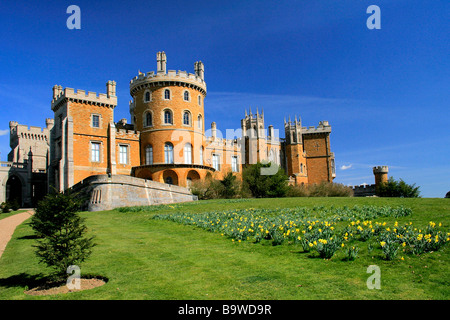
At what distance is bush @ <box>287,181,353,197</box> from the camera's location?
37.7 metres

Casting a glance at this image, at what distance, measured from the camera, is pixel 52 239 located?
316 inches

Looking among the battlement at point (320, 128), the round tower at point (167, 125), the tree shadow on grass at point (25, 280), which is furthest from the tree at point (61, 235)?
the battlement at point (320, 128)

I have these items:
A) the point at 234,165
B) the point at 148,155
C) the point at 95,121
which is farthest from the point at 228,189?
the point at 234,165

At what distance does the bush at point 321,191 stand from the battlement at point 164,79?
16394 mm

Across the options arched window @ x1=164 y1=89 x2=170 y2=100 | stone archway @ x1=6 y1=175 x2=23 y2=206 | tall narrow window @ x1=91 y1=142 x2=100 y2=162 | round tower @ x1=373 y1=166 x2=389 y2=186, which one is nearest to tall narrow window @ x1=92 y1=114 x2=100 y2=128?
tall narrow window @ x1=91 y1=142 x2=100 y2=162

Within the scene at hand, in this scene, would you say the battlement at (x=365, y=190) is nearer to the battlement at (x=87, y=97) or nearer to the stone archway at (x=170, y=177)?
the stone archway at (x=170, y=177)

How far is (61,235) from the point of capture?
816cm

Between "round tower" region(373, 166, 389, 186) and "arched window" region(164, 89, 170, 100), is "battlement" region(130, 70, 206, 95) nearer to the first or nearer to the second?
"arched window" region(164, 89, 170, 100)

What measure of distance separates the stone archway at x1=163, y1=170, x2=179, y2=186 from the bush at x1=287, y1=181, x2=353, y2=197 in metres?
12.2

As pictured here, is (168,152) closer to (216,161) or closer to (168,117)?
(168,117)

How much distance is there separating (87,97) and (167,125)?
853cm

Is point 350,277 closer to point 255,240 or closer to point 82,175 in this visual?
point 255,240

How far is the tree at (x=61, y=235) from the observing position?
7.88 m

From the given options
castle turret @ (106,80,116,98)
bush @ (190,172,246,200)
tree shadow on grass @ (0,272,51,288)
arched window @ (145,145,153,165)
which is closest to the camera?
tree shadow on grass @ (0,272,51,288)
